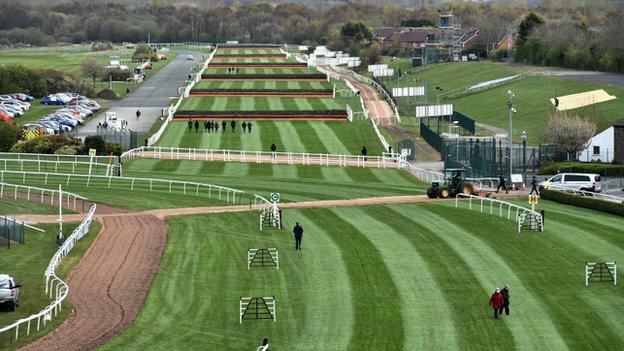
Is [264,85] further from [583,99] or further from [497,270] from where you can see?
[497,270]

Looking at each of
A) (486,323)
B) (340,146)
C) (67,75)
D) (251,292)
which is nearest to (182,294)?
(251,292)

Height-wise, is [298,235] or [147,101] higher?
[147,101]

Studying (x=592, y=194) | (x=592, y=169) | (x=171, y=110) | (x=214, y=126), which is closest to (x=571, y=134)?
(x=592, y=169)

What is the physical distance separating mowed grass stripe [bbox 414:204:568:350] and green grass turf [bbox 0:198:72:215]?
58.1ft

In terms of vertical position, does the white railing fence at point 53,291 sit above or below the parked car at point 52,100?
below

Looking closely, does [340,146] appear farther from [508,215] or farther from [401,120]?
[508,215]

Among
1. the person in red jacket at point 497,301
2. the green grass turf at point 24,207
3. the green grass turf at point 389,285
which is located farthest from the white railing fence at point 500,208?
the green grass turf at point 24,207

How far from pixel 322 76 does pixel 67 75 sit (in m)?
33.0

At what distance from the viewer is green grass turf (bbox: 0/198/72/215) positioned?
66.0 meters

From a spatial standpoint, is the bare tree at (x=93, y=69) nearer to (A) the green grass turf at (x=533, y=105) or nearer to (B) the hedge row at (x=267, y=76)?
(B) the hedge row at (x=267, y=76)

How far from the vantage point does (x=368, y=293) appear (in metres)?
46.5

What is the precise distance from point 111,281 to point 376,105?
93.6 metres

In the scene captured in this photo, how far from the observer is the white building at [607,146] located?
9412 centimetres

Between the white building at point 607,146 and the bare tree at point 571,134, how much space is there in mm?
751
